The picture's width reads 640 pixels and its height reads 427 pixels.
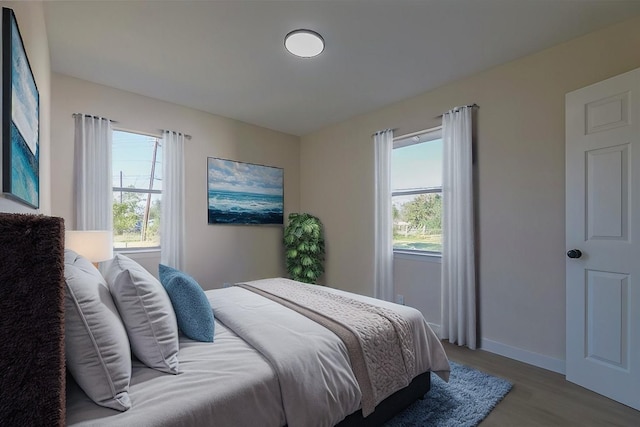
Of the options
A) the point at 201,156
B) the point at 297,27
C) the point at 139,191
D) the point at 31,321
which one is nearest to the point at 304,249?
the point at 201,156

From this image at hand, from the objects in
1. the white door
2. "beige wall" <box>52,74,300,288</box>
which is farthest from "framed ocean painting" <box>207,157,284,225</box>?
the white door

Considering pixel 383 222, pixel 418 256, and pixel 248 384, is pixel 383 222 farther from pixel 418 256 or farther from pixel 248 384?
pixel 248 384

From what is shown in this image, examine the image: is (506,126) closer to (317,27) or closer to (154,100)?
(317,27)

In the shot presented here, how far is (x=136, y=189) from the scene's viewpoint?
346 centimetres

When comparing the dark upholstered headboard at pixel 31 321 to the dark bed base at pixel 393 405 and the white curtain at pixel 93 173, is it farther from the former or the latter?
the white curtain at pixel 93 173

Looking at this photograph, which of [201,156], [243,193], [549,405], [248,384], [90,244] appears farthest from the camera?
[243,193]

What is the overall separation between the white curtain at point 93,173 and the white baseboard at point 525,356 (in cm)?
393

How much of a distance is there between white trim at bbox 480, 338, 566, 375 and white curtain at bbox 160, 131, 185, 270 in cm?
336

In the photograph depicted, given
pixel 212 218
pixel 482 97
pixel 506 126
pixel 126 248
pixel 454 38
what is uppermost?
pixel 454 38

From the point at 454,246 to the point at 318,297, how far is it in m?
1.56

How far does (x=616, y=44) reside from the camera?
2195 millimetres

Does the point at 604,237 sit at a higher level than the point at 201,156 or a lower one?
lower

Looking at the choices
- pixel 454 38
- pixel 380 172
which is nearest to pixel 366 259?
pixel 380 172

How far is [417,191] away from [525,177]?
1.12m
